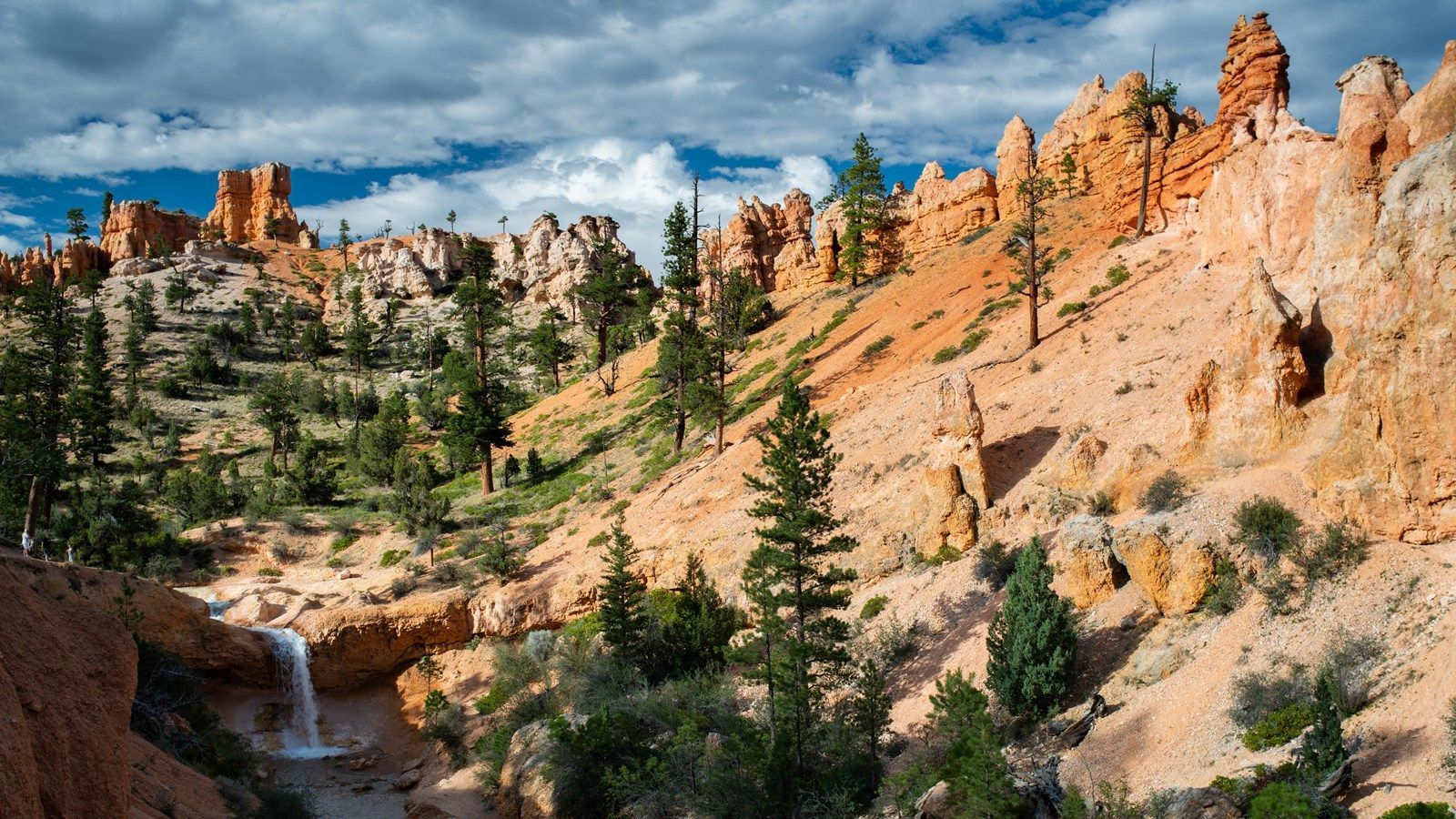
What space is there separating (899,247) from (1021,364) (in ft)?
127

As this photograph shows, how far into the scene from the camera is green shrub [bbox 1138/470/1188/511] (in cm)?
1986

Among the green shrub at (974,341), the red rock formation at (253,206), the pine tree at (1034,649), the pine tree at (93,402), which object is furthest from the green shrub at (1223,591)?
the red rock formation at (253,206)

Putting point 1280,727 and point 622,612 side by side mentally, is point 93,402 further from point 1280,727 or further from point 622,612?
point 1280,727

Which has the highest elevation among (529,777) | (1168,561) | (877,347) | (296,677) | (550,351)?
(550,351)

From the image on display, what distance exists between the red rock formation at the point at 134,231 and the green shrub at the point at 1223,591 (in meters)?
126

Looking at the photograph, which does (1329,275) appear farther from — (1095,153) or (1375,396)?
(1095,153)

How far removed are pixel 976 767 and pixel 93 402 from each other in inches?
2367

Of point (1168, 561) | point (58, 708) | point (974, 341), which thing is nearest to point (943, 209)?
point (974, 341)

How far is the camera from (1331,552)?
1577cm

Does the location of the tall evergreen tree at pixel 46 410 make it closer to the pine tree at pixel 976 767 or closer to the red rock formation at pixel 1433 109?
the pine tree at pixel 976 767

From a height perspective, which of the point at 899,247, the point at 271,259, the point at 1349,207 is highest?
the point at 271,259

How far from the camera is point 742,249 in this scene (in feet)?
274

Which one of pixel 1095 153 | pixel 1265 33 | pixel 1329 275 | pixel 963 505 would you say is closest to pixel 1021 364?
pixel 963 505

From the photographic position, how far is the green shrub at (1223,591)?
55.3 ft
